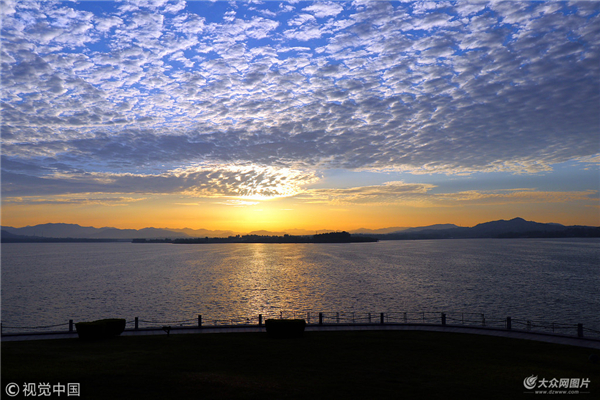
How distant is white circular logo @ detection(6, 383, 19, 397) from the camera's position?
43.1 ft

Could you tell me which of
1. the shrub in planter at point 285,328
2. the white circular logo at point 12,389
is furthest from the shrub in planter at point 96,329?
the shrub in planter at point 285,328

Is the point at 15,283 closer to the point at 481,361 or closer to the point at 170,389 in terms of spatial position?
the point at 170,389

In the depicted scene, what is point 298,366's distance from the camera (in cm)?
1744

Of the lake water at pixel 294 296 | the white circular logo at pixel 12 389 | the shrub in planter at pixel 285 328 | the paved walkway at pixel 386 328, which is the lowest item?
the lake water at pixel 294 296

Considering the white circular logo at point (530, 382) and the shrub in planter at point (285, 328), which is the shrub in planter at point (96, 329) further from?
the white circular logo at point (530, 382)

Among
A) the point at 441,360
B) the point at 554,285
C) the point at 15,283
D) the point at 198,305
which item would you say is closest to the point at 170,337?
the point at 441,360

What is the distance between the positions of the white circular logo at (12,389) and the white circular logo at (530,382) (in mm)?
20224

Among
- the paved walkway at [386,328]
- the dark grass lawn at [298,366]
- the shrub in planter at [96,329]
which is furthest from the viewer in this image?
the paved walkway at [386,328]

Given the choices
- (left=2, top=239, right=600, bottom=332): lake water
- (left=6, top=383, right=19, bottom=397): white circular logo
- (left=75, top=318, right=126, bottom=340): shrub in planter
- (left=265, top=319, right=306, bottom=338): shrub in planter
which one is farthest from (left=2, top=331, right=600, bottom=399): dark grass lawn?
(left=2, top=239, right=600, bottom=332): lake water

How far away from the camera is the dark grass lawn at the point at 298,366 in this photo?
1405 cm

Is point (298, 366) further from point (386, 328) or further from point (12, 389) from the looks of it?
point (386, 328)

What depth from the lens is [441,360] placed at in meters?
18.7

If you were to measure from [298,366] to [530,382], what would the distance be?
10.2 meters

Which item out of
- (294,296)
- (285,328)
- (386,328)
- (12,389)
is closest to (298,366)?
(285,328)
